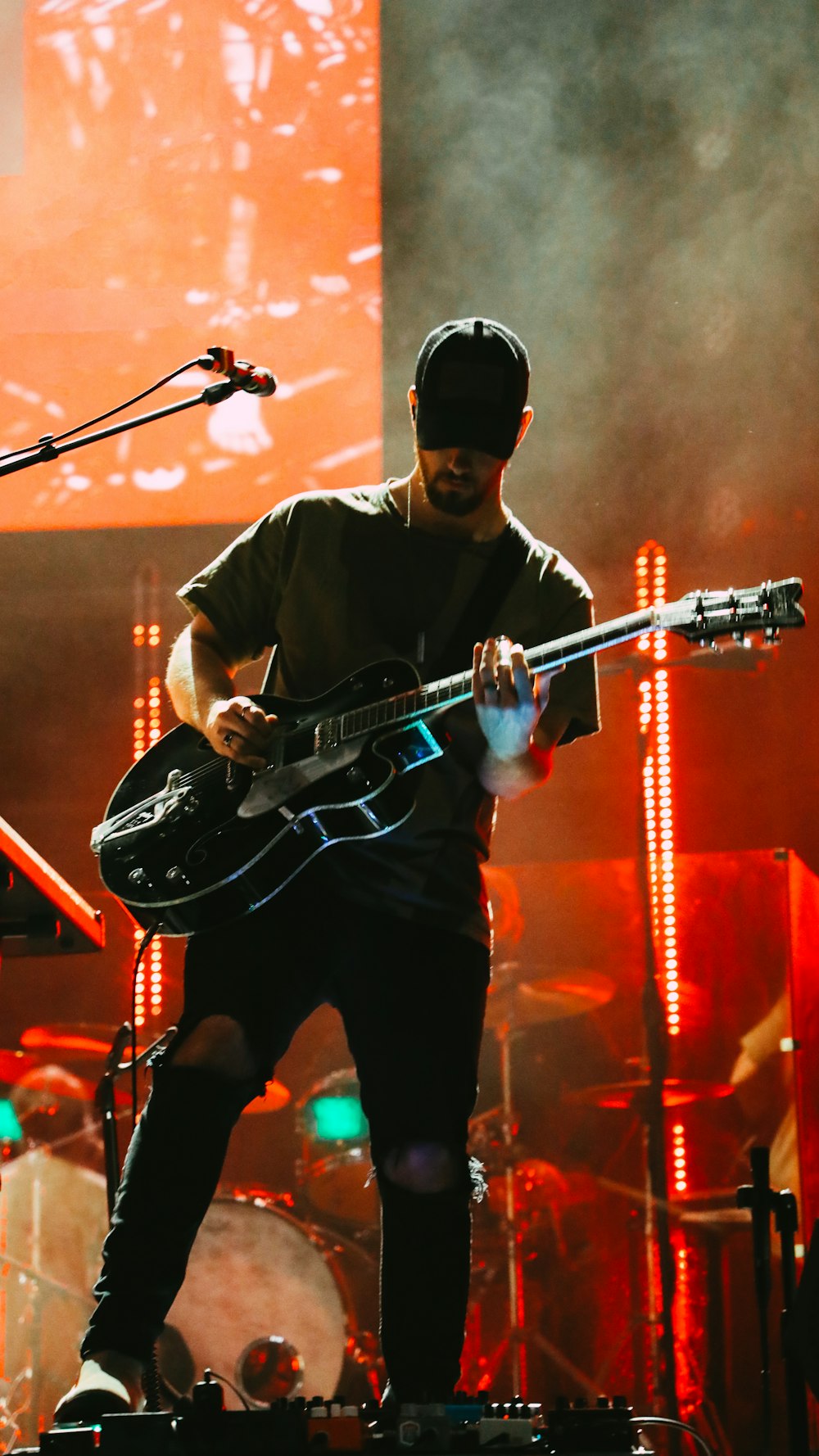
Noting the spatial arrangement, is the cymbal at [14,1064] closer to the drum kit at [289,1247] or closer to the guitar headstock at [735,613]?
the drum kit at [289,1247]

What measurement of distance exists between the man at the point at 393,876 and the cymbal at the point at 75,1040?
2.24 m

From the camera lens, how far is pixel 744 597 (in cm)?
255

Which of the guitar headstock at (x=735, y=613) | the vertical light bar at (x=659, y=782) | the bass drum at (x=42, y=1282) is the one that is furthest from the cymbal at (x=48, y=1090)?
the guitar headstock at (x=735, y=613)

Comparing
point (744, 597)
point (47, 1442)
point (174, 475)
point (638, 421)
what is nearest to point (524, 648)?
point (744, 597)

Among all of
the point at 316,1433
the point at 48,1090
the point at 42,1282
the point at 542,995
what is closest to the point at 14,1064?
the point at 48,1090

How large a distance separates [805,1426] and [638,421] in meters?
3.03

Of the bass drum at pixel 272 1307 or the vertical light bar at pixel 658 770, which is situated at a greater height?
the vertical light bar at pixel 658 770

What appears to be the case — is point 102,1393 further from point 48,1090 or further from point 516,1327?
point 48,1090

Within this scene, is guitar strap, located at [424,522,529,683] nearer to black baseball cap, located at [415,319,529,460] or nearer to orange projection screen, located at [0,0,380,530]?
black baseball cap, located at [415,319,529,460]

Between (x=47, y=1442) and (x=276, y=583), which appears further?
(x=276, y=583)

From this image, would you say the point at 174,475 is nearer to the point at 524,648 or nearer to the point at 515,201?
the point at 515,201

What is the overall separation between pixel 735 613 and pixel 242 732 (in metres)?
A: 0.87

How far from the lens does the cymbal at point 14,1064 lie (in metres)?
4.62

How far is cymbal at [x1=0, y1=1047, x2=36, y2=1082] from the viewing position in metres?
4.62
